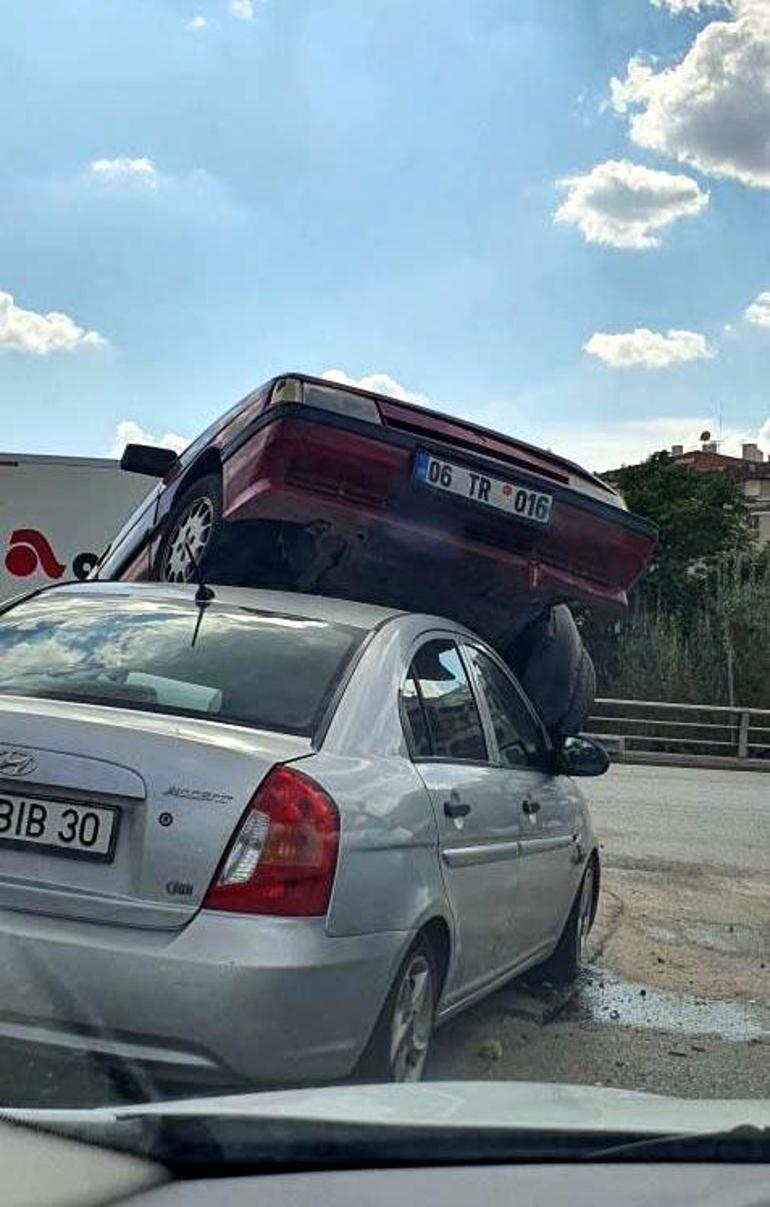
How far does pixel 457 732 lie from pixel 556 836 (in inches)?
41.5

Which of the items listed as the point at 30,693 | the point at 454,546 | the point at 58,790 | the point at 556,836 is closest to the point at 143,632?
the point at 30,693

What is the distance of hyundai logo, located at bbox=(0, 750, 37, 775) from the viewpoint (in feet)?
11.3

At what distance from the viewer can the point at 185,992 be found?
3.19 m

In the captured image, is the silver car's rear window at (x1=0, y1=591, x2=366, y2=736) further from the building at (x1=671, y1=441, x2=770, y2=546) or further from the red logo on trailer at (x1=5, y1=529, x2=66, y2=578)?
the building at (x1=671, y1=441, x2=770, y2=546)

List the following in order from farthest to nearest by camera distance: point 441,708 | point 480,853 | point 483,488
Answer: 1. point 483,488
2. point 441,708
3. point 480,853

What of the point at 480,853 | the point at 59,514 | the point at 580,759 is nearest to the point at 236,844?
the point at 480,853

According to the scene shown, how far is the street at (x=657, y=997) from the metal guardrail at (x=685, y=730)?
36.4 ft

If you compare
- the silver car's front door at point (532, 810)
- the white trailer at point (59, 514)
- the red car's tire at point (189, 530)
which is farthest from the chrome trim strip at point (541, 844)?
the white trailer at point (59, 514)

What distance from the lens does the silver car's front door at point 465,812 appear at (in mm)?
4113

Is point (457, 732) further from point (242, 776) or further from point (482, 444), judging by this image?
point (482, 444)

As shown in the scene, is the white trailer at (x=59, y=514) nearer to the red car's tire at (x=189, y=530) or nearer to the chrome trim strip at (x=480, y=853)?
the red car's tire at (x=189, y=530)

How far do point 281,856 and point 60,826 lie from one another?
55 cm

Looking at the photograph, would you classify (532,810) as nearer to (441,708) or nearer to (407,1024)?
(441,708)

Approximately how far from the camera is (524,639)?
7215 millimetres
